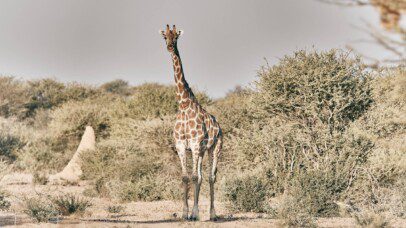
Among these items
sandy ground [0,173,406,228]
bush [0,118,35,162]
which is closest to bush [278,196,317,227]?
sandy ground [0,173,406,228]

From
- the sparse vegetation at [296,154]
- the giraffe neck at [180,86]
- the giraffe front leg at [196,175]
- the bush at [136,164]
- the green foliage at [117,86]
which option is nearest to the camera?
the giraffe front leg at [196,175]

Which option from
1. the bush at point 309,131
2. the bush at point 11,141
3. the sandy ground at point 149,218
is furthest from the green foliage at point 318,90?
the bush at point 11,141

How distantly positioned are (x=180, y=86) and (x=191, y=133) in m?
1.11

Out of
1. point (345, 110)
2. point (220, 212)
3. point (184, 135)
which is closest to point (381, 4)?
point (184, 135)

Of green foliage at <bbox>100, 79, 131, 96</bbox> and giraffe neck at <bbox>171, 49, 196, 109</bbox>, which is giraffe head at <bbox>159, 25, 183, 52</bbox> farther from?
green foliage at <bbox>100, 79, 131, 96</bbox>

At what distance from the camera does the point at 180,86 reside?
40.3ft

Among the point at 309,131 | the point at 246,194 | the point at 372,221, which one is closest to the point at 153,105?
the point at 309,131

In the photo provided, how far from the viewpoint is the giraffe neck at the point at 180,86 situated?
12.1 m

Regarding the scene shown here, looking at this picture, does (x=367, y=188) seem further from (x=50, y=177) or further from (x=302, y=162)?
(x=50, y=177)

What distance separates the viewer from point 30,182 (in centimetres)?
2131

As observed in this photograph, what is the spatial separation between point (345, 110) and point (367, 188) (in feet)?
7.12

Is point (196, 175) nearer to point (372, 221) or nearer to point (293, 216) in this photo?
point (293, 216)

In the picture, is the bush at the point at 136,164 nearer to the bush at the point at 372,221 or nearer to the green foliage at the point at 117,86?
the bush at the point at 372,221

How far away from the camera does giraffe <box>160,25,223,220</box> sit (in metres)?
11.7
